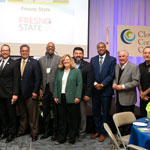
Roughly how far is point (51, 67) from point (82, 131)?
3.90ft

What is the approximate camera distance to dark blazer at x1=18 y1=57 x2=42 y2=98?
3.54 m

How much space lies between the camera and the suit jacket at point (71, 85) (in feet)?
11.0

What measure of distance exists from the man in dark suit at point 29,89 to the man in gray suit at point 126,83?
1287mm

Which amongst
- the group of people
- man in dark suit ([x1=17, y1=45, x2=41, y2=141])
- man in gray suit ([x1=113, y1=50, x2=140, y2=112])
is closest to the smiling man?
the group of people

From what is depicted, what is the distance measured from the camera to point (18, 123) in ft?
13.1

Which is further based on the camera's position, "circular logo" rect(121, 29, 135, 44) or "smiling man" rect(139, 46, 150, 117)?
"circular logo" rect(121, 29, 135, 44)

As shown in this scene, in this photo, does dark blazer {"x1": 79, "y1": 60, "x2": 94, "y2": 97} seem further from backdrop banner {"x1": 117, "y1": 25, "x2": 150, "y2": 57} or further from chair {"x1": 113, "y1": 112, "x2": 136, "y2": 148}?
backdrop banner {"x1": 117, "y1": 25, "x2": 150, "y2": 57}

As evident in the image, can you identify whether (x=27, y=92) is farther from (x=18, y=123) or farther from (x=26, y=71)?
(x=18, y=123)

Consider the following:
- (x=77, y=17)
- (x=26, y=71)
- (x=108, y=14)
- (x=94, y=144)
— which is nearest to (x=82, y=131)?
(x=94, y=144)

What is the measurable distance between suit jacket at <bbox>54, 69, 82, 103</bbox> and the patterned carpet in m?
0.72

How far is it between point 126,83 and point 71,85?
2.78ft

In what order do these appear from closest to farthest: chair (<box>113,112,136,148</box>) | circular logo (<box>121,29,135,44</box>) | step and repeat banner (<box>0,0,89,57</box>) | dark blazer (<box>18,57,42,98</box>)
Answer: chair (<box>113,112,136,148</box>) → dark blazer (<box>18,57,42,98</box>) → step and repeat banner (<box>0,0,89,57</box>) → circular logo (<box>121,29,135,44</box>)

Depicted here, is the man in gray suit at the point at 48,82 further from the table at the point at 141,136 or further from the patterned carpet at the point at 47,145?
the table at the point at 141,136

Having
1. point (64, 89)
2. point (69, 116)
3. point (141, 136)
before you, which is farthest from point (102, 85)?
point (141, 136)
